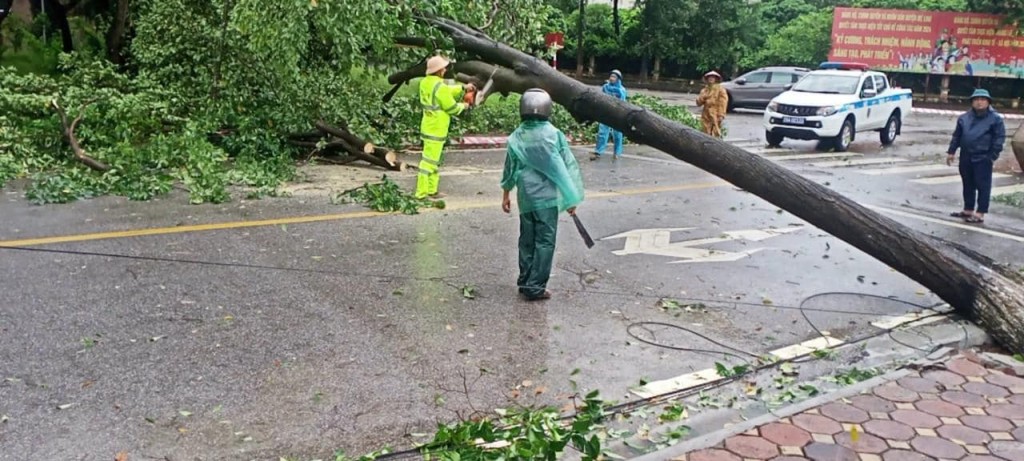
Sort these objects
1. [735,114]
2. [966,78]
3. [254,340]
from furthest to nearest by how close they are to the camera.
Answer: [966,78] → [735,114] → [254,340]

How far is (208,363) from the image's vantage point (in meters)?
4.90

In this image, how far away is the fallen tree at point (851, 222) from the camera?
19.3 ft

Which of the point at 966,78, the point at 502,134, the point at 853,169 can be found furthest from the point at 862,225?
the point at 966,78

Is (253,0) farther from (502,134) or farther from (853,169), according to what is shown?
(853,169)

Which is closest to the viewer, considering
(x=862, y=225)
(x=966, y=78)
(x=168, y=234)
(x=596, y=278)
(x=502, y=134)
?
(x=862, y=225)

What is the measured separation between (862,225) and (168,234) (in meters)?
5.76

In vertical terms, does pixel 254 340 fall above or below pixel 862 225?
below

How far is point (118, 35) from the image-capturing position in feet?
53.1

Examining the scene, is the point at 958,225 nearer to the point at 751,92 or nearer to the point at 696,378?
the point at 696,378

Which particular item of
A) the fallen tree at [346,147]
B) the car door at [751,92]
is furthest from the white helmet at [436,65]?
the car door at [751,92]

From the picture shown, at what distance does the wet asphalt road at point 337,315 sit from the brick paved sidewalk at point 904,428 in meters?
0.85

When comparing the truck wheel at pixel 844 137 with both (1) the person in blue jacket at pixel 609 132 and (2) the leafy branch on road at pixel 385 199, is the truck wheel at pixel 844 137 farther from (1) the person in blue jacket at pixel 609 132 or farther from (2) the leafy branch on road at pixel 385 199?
(2) the leafy branch on road at pixel 385 199

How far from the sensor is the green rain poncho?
6.15 metres

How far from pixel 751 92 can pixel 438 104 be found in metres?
19.6
